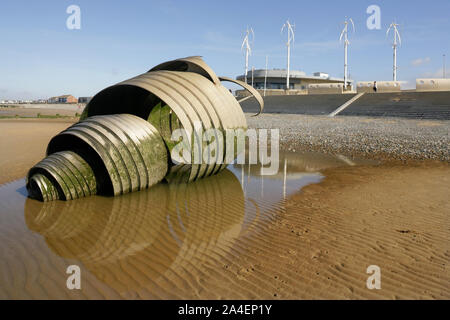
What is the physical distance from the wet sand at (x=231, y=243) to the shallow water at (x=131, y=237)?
0.05 ft

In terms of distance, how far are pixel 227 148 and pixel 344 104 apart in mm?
31603

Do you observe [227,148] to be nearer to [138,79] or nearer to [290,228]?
[138,79]

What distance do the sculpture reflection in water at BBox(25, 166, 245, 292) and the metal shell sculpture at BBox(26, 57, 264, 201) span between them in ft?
1.05

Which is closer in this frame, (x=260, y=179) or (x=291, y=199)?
(x=291, y=199)

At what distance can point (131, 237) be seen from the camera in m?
5.04

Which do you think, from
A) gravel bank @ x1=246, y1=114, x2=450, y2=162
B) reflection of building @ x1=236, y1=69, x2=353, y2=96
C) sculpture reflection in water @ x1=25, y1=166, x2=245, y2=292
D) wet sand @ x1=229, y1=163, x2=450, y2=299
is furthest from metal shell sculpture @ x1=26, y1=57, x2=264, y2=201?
reflection of building @ x1=236, y1=69, x2=353, y2=96

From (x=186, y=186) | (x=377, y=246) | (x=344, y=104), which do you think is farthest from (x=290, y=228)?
(x=344, y=104)

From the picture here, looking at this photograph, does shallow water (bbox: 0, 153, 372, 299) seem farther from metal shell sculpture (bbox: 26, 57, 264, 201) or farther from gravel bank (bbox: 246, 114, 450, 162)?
gravel bank (bbox: 246, 114, 450, 162)

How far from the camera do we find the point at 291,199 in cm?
714

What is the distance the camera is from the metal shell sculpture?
21.3 ft

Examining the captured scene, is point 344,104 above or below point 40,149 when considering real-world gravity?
above

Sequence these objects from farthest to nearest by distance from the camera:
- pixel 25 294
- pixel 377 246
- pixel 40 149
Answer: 1. pixel 40 149
2. pixel 377 246
3. pixel 25 294

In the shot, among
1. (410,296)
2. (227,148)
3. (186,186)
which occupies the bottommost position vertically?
(410,296)

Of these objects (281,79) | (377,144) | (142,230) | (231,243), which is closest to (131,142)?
(142,230)
